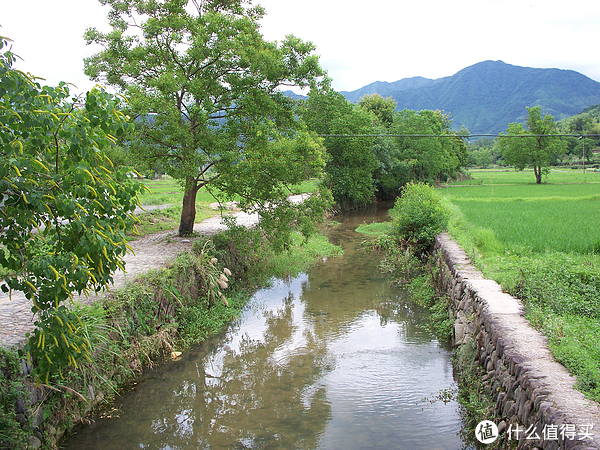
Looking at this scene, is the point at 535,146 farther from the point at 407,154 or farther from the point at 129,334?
the point at 129,334

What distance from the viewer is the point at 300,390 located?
650cm

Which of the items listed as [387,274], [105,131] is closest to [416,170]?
[387,274]

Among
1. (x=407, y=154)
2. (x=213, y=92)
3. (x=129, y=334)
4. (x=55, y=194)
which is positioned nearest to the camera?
(x=55, y=194)

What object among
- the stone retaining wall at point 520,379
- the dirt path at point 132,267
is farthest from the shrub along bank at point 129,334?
the stone retaining wall at point 520,379

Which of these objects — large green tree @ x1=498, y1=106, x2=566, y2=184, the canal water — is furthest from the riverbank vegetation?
large green tree @ x1=498, y1=106, x2=566, y2=184

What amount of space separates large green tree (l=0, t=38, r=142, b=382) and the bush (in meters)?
11.9

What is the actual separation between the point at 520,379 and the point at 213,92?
10.0m

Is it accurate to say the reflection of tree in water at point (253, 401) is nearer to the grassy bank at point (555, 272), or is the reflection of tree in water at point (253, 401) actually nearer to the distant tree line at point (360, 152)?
the grassy bank at point (555, 272)

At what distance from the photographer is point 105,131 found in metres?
3.40

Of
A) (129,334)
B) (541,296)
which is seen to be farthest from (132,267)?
(541,296)

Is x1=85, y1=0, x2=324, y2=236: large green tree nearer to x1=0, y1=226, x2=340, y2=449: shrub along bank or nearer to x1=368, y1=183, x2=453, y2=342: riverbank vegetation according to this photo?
x1=0, y1=226, x2=340, y2=449: shrub along bank

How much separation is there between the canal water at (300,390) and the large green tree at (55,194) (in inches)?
102

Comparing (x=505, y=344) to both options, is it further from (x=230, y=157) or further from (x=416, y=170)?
(x=416, y=170)

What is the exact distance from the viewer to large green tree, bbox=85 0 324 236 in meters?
10.6
